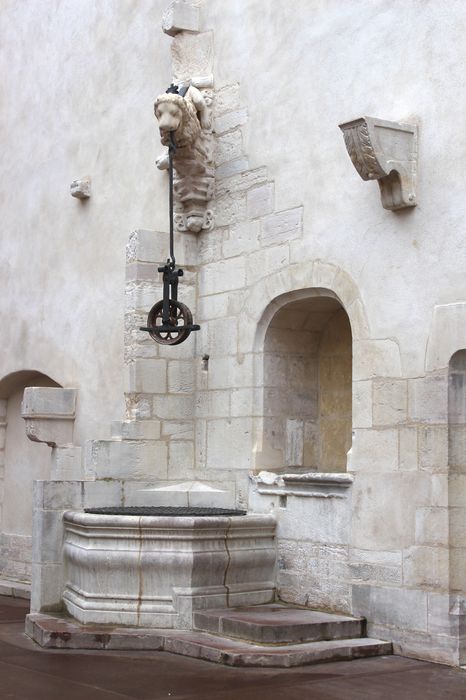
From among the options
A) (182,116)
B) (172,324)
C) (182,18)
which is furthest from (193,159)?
(172,324)

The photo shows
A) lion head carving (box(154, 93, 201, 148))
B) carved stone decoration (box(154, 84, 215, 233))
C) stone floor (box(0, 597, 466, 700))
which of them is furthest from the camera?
carved stone decoration (box(154, 84, 215, 233))

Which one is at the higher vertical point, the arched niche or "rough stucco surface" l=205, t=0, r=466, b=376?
"rough stucco surface" l=205, t=0, r=466, b=376

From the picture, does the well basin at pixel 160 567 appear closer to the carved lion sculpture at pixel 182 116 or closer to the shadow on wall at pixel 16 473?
the carved lion sculpture at pixel 182 116

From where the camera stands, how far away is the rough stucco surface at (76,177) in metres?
9.29

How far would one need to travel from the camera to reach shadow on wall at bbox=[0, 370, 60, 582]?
1078 cm

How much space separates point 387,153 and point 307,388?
209 centimetres

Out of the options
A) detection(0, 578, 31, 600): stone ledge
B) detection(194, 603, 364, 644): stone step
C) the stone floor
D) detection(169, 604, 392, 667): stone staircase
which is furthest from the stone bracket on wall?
the stone floor

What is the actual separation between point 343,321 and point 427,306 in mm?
1475

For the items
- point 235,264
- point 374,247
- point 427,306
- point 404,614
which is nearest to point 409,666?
point 404,614

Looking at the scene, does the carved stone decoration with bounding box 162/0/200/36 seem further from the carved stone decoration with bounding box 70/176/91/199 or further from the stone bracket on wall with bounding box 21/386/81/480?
the stone bracket on wall with bounding box 21/386/81/480

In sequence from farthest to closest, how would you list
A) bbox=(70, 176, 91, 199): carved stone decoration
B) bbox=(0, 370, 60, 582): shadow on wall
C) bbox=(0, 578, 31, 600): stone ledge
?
1. bbox=(0, 370, 60, 582): shadow on wall
2. bbox=(70, 176, 91, 199): carved stone decoration
3. bbox=(0, 578, 31, 600): stone ledge

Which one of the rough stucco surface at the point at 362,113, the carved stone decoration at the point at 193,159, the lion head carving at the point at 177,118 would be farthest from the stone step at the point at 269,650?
the lion head carving at the point at 177,118

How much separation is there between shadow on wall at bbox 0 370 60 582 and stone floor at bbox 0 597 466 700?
426cm

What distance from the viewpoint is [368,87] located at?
7.06 meters
